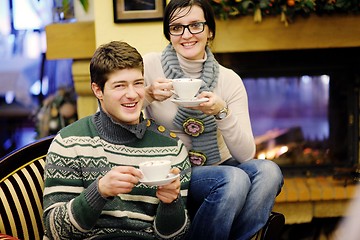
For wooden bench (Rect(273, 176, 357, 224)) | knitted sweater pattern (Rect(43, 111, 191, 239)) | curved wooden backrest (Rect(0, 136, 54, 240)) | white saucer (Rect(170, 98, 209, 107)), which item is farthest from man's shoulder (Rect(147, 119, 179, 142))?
wooden bench (Rect(273, 176, 357, 224))

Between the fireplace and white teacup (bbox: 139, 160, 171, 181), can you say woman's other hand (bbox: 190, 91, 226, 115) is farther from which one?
the fireplace

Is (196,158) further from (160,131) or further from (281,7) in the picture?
(281,7)

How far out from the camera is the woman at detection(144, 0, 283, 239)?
6.40 ft

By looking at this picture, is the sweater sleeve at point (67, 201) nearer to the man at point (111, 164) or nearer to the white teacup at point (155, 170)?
the man at point (111, 164)

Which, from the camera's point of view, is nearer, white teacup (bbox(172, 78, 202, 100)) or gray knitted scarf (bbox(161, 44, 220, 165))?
white teacup (bbox(172, 78, 202, 100))

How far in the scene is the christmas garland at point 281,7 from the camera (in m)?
2.93

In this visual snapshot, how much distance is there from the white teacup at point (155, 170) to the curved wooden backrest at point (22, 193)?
0.56 metres

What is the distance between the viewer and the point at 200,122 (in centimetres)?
209

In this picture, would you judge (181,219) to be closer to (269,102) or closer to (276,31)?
(276,31)

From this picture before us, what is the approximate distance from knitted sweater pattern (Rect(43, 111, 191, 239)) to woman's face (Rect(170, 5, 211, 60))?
0.32 meters

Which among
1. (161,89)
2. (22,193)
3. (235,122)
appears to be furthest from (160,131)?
(22,193)

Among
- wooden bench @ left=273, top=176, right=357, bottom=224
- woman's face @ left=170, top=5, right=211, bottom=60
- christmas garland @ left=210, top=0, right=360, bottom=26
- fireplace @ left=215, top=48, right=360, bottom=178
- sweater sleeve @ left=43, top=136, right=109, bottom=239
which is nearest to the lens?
sweater sleeve @ left=43, top=136, right=109, bottom=239

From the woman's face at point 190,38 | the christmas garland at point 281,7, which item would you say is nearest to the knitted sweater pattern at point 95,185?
the woman's face at point 190,38

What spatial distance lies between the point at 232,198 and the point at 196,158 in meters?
0.22
